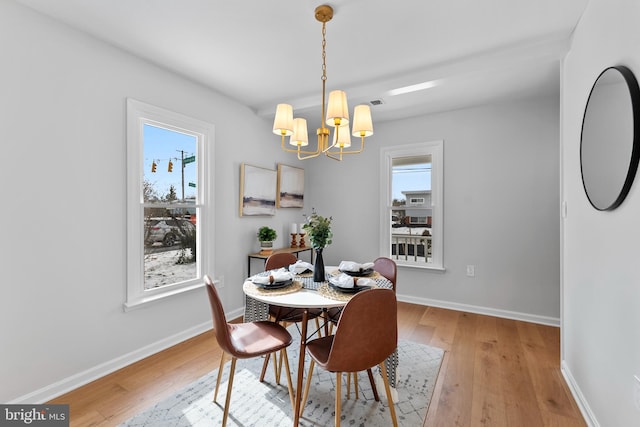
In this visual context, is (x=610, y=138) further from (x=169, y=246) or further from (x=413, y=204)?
(x=169, y=246)

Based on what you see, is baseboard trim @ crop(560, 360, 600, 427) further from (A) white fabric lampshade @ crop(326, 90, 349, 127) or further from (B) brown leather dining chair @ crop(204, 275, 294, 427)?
(A) white fabric lampshade @ crop(326, 90, 349, 127)

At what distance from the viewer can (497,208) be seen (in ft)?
11.2

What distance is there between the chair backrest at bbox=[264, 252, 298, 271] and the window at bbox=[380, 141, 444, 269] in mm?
1805

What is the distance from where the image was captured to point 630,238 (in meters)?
1.31

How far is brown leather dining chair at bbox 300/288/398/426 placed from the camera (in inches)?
56.1

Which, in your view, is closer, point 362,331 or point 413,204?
point 362,331

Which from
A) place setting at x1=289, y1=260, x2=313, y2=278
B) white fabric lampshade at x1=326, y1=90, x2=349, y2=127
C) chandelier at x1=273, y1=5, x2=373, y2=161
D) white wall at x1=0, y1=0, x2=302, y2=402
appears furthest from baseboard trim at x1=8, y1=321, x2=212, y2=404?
white fabric lampshade at x1=326, y1=90, x2=349, y2=127

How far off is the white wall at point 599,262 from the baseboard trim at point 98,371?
3090 mm

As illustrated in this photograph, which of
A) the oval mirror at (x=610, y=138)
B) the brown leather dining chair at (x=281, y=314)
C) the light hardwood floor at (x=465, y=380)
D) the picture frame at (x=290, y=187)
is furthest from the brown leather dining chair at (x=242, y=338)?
the picture frame at (x=290, y=187)

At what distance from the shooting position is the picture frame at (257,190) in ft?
11.4

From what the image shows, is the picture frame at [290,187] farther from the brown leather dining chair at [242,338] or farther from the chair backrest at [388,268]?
the brown leather dining chair at [242,338]

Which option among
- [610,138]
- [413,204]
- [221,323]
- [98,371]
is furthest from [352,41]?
[98,371]

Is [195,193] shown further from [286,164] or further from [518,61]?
[518,61]

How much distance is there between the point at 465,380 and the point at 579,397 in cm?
66
